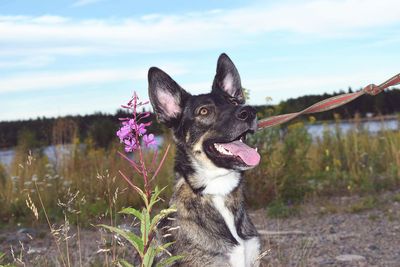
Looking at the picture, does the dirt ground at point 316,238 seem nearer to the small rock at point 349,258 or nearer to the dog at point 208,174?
the small rock at point 349,258

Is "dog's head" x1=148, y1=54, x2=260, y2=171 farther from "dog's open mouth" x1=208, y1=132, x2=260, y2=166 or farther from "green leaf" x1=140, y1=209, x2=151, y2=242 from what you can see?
"green leaf" x1=140, y1=209, x2=151, y2=242

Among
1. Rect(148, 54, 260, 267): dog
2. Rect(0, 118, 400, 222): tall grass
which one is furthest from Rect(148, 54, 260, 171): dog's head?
Rect(0, 118, 400, 222): tall grass

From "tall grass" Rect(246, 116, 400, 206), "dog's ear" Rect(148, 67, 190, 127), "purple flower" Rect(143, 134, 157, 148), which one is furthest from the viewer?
"tall grass" Rect(246, 116, 400, 206)

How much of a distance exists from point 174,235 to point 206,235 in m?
0.22

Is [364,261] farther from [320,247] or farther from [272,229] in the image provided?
[272,229]

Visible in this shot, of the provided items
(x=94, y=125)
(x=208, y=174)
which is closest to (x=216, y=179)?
(x=208, y=174)

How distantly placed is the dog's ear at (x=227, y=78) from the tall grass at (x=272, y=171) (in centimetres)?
417

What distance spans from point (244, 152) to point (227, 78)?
2.85 ft

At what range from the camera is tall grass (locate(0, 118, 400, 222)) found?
10383mm

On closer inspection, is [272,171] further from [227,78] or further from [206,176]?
[206,176]

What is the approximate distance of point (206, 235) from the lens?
14.0ft

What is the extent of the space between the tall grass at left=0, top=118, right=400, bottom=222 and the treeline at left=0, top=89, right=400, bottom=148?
511 mm

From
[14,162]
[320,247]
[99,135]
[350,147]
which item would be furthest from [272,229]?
[99,135]

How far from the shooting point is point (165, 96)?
4.73 meters
